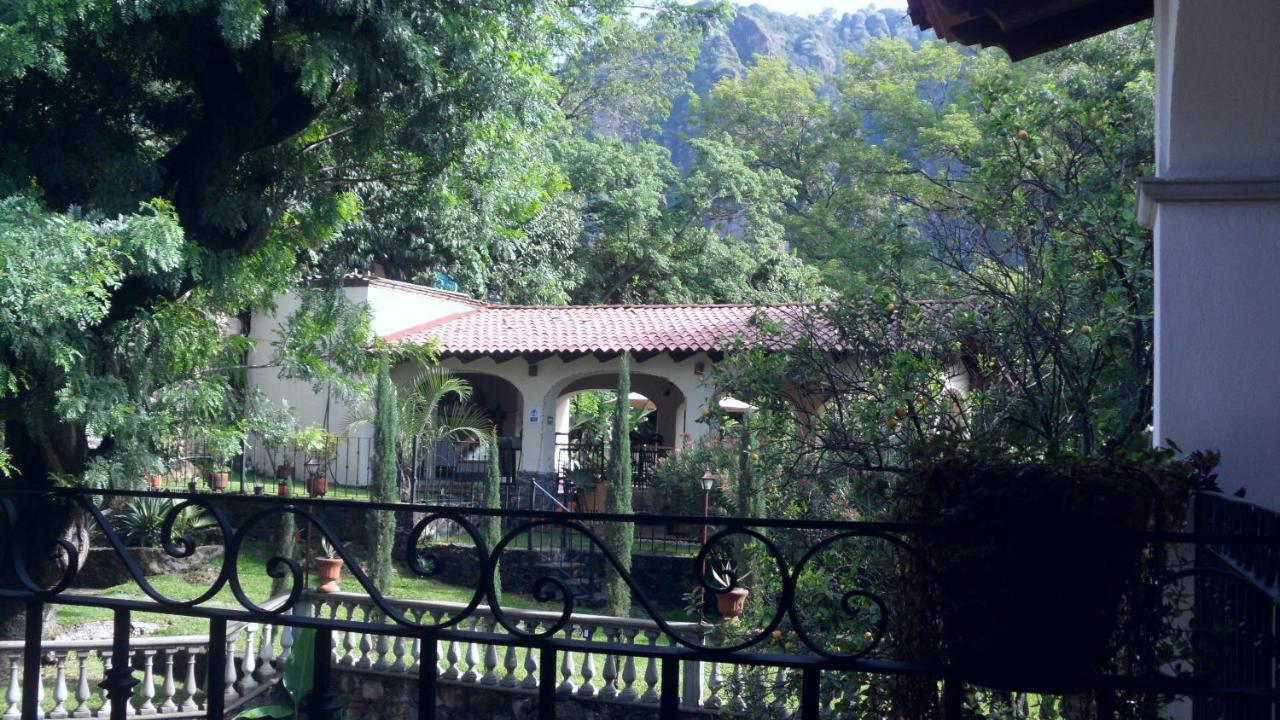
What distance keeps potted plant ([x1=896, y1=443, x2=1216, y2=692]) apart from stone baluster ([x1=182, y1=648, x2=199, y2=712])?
926 cm

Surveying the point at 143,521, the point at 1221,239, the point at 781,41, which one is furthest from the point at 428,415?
the point at 781,41

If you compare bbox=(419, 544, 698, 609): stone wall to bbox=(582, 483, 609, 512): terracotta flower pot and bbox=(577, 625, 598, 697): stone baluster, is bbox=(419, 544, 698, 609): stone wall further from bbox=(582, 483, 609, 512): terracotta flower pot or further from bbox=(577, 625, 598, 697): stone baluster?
bbox=(577, 625, 598, 697): stone baluster

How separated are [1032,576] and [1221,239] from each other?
1879 mm

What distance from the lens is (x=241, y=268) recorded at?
9594mm

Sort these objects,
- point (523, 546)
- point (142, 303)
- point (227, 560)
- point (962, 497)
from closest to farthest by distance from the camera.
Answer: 1. point (227, 560)
2. point (962, 497)
3. point (142, 303)
4. point (523, 546)

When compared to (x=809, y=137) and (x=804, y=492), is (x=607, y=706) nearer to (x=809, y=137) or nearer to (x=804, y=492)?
(x=804, y=492)

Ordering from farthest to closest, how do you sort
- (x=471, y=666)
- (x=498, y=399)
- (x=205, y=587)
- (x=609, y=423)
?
(x=498, y=399) → (x=609, y=423) → (x=205, y=587) → (x=471, y=666)

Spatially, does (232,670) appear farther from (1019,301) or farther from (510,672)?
(1019,301)

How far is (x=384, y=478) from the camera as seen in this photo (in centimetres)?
1452

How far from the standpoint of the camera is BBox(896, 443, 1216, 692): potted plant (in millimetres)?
1590

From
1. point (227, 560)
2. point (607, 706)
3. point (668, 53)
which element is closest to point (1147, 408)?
point (227, 560)

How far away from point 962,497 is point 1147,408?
3637mm

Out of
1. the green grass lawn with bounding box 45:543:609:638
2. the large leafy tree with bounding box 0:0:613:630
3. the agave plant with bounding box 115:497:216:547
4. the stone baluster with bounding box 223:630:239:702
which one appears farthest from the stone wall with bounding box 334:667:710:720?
the agave plant with bounding box 115:497:216:547

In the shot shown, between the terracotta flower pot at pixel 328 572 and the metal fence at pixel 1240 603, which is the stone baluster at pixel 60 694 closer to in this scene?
the terracotta flower pot at pixel 328 572
